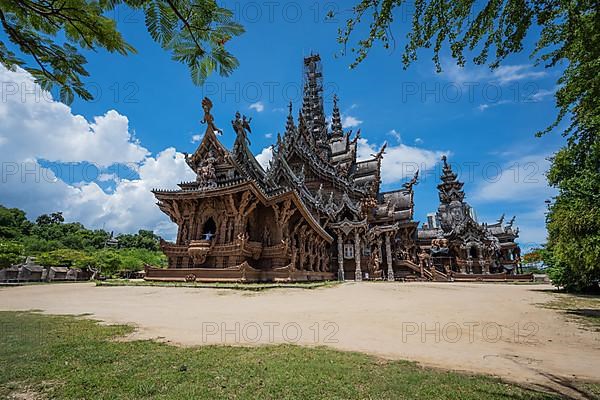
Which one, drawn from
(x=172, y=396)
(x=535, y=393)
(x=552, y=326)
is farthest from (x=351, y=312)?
(x=172, y=396)

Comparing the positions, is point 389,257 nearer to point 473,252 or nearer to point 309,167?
point 309,167

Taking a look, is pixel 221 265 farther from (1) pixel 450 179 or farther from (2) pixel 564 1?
(1) pixel 450 179

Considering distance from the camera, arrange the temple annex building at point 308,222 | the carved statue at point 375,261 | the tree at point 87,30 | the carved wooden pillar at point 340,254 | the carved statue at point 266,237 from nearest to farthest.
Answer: the tree at point 87,30
the temple annex building at point 308,222
the carved statue at point 266,237
the carved wooden pillar at point 340,254
the carved statue at point 375,261

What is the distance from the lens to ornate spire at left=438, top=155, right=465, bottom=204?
167 ft

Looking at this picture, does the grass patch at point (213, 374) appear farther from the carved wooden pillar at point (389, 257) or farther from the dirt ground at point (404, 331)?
the carved wooden pillar at point (389, 257)

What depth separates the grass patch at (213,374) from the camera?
2959 mm

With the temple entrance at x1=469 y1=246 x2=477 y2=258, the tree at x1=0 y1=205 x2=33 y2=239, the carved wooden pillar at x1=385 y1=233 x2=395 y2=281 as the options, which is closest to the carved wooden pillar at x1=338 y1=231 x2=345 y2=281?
the carved wooden pillar at x1=385 y1=233 x2=395 y2=281

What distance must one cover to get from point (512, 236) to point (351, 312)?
52804 mm

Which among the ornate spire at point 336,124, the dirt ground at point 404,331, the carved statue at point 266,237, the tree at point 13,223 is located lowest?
the dirt ground at point 404,331

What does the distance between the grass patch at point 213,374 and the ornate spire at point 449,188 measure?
53.9 meters

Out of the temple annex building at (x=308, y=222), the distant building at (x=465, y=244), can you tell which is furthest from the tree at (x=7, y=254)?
the distant building at (x=465, y=244)

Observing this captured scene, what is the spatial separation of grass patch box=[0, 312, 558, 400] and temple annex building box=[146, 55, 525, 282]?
39.3 ft

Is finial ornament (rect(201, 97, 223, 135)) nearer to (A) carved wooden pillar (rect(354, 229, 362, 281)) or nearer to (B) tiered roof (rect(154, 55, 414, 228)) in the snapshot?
(B) tiered roof (rect(154, 55, 414, 228))

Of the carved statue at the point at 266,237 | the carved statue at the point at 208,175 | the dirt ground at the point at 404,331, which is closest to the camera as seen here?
the dirt ground at the point at 404,331
